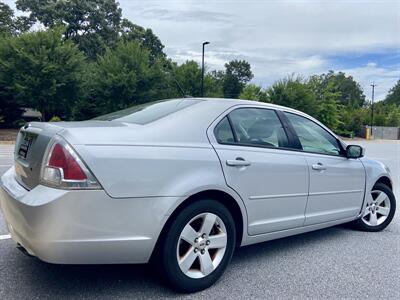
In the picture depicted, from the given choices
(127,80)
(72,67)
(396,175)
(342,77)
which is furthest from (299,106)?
(342,77)

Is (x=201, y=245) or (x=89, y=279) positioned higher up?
(x=201, y=245)

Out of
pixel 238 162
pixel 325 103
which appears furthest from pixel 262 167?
pixel 325 103

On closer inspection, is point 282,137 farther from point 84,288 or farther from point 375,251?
point 84,288

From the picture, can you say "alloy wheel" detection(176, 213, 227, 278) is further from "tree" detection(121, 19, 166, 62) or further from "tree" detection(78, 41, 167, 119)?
"tree" detection(121, 19, 166, 62)

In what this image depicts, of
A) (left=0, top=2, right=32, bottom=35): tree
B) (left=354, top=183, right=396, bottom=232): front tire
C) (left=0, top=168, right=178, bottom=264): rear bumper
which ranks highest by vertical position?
(left=0, top=2, right=32, bottom=35): tree

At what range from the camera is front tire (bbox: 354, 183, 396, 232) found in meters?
5.00

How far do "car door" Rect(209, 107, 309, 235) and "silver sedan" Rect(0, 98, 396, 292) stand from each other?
0.4 inches

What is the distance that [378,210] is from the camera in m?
5.10

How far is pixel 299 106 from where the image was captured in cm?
3622

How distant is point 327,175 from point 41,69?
2245cm

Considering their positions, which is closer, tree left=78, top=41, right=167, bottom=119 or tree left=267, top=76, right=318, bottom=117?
tree left=78, top=41, right=167, bottom=119

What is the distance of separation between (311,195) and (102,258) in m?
2.23

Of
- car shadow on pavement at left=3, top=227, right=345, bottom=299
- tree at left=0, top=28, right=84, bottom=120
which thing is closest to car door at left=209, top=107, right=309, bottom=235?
car shadow on pavement at left=3, top=227, right=345, bottom=299

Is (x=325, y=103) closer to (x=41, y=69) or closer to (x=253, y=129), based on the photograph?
(x=41, y=69)
